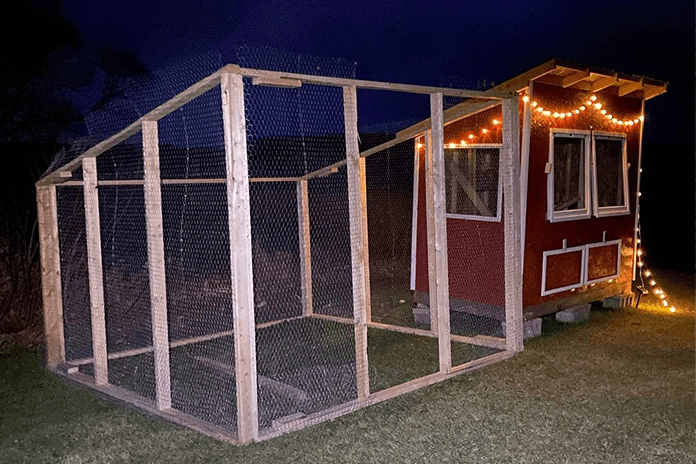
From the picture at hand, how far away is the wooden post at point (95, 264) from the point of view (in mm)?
5547

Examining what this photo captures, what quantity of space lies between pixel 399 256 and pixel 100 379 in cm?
834

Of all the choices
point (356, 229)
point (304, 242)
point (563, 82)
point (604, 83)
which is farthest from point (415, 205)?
point (356, 229)

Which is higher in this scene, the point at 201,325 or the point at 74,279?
the point at 74,279

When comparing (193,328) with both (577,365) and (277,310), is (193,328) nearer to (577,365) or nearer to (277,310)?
(277,310)

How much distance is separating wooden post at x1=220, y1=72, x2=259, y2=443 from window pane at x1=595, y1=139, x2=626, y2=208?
5.83 metres

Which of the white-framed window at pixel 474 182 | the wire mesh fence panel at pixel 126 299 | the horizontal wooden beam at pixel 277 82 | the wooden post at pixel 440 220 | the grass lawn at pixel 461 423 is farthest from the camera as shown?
the white-framed window at pixel 474 182

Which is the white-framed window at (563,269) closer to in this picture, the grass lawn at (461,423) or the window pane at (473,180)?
the window pane at (473,180)

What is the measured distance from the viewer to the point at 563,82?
24.9 feet

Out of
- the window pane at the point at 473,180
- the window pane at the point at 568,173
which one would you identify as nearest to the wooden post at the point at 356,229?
the window pane at the point at 473,180

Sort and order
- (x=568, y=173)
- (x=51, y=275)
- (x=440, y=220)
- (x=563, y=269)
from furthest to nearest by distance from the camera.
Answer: (x=568, y=173), (x=563, y=269), (x=51, y=275), (x=440, y=220)

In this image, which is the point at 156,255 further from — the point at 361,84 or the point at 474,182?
the point at 474,182

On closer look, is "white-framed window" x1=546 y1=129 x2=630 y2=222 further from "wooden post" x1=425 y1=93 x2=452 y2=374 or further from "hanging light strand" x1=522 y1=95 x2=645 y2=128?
"wooden post" x1=425 y1=93 x2=452 y2=374

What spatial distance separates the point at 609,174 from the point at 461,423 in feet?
17.8

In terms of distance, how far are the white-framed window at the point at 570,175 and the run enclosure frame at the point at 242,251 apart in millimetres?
1580
